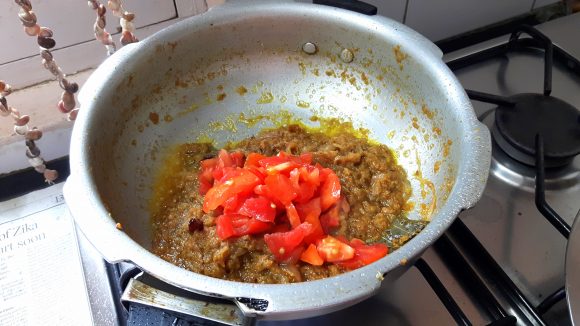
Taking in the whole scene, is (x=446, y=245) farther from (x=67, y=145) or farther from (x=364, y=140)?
(x=67, y=145)

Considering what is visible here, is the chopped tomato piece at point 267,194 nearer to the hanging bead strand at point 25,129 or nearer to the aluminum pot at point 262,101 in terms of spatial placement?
the aluminum pot at point 262,101

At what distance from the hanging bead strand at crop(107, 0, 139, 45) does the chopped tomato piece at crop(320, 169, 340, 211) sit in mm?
429

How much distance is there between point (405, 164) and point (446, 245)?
183mm

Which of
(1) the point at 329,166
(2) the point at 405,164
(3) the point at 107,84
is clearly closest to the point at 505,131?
(2) the point at 405,164

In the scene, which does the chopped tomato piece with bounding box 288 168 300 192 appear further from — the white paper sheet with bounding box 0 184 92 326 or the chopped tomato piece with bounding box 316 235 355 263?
the white paper sheet with bounding box 0 184 92 326

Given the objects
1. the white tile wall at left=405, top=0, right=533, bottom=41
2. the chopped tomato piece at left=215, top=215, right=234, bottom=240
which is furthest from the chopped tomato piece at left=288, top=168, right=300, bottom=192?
the white tile wall at left=405, top=0, right=533, bottom=41

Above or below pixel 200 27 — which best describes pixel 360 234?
below

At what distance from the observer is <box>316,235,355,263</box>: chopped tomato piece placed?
2.51 ft

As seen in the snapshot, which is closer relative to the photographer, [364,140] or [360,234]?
[360,234]

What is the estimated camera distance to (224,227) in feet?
2.57

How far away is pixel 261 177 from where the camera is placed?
2.70 feet

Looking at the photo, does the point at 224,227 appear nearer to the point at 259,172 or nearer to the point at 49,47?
→ the point at 259,172

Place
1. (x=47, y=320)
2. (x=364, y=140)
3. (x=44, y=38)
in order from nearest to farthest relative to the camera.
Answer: (x=44, y=38), (x=47, y=320), (x=364, y=140)

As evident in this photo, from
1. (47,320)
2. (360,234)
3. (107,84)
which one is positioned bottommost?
(47,320)
